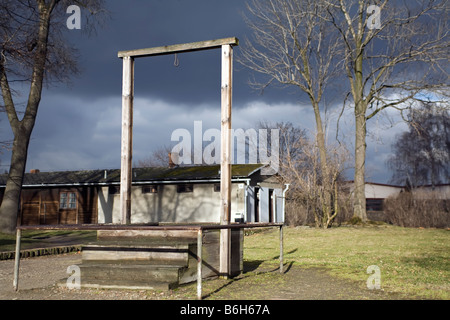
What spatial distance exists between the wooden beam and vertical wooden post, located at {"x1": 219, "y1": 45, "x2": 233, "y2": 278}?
0.40 ft

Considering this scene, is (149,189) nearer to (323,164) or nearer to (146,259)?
(323,164)

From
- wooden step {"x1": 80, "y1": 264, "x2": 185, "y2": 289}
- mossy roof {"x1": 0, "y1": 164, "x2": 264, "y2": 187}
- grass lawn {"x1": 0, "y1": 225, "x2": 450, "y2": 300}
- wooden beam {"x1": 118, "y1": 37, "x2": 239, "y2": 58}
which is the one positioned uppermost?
wooden beam {"x1": 118, "y1": 37, "x2": 239, "y2": 58}

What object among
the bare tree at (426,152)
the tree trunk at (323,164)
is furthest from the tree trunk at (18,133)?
the bare tree at (426,152)

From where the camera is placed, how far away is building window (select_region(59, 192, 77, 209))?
96.9ft

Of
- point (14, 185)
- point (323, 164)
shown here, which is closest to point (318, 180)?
point (323, 164)

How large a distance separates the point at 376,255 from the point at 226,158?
582cm

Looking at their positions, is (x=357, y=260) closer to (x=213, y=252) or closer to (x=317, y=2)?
(x=213, y=252)

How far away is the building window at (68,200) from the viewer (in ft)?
96.9

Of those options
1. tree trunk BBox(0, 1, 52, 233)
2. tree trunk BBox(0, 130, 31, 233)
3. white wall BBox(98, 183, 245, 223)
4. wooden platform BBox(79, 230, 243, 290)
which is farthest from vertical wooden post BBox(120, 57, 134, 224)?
white wall BBox(98, 183, 245, 223)

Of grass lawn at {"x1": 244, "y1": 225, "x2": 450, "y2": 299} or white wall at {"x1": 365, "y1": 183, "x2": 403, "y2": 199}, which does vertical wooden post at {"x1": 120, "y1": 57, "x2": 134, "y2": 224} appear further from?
white wall at {"x1": 365, "y1": 183, "x2": 403, "y2": 199}

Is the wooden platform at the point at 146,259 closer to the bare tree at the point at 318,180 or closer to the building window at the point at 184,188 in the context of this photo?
the bare tree at the point at 318,180
